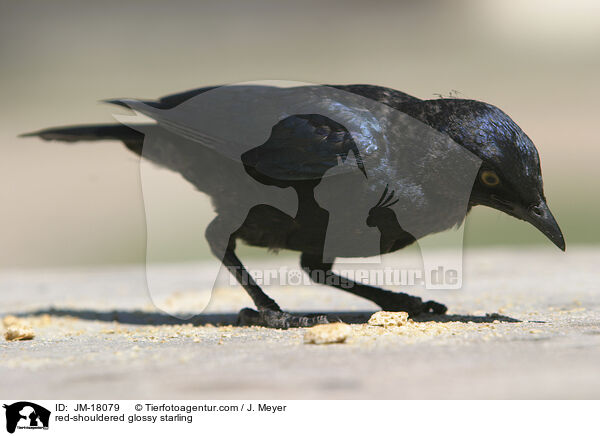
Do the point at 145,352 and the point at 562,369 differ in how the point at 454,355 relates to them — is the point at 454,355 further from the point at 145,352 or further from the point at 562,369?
the point at 145,352

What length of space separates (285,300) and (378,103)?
2.30 meters

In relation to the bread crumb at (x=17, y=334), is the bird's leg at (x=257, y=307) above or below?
above

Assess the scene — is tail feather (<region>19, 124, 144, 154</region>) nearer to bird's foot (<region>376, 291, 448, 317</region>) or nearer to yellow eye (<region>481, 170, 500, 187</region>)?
bird's foot (<region>376, 291, 448, 317</region>)

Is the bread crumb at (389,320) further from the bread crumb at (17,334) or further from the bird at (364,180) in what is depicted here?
the bread crumb at (17,334)

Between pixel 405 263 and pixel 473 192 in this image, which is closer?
pixel 473 192

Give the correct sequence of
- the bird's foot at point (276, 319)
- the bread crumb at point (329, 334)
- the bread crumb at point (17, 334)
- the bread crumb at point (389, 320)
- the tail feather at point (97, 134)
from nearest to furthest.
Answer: the bread crumb at point (329, 334), the bread crumb at point (389, 320), the bread crumb at point (17, 334), the bird's foot at point (276, 319), the tail feather at point (97, 134)

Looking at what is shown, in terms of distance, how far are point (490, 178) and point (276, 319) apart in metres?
1.61

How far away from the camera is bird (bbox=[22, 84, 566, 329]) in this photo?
4.00 meters

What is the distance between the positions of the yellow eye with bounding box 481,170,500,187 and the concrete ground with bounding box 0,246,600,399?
83 cm

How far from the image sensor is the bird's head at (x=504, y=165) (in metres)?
3.94

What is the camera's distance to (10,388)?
2797mm
